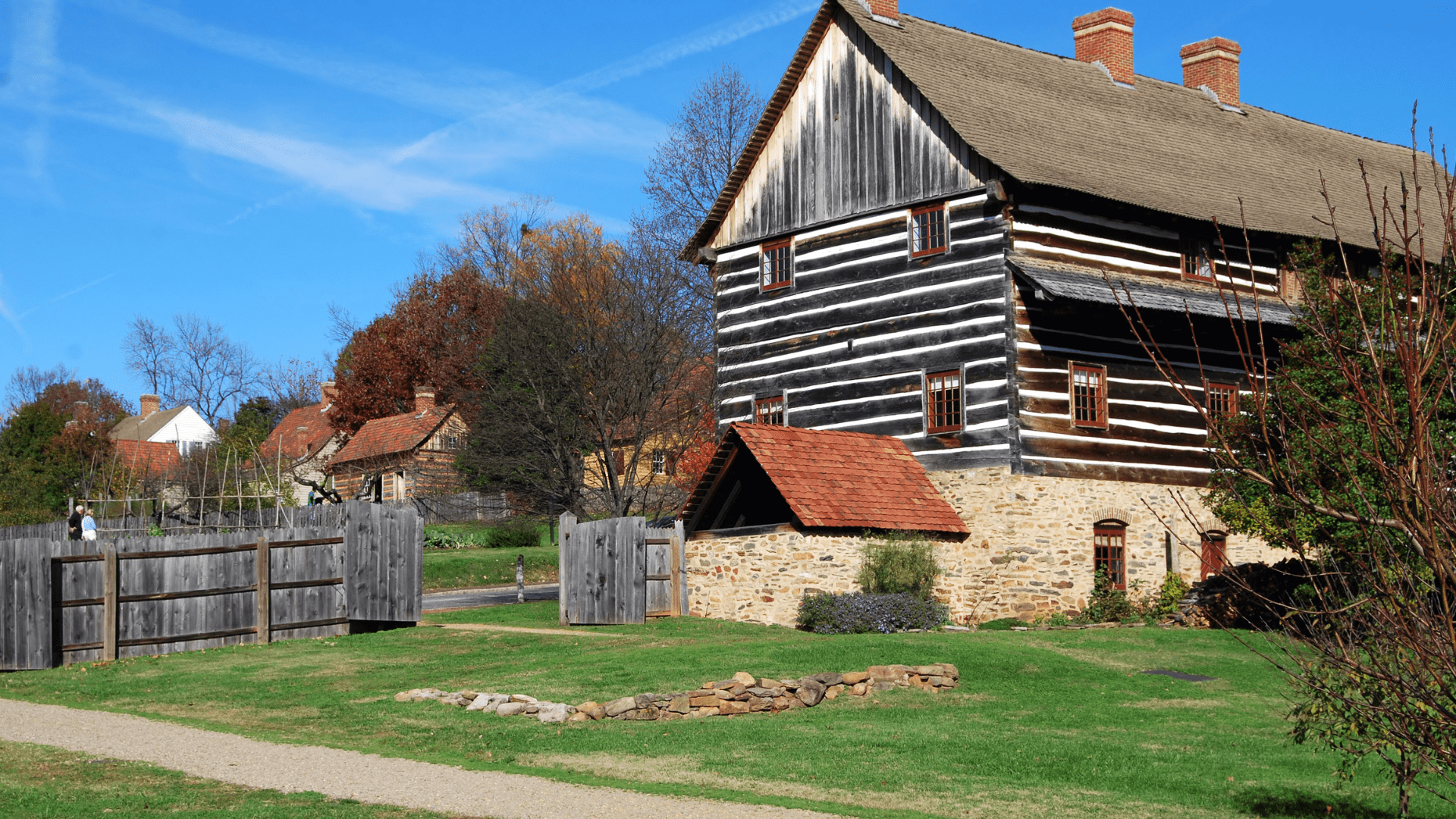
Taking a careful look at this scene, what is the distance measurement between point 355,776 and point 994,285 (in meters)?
17.8

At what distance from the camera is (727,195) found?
1230 inches

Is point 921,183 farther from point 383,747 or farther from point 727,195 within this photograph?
point 383,747

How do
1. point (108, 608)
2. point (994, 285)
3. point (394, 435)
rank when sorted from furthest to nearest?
1. point (394, 435)
2. point (994, 285)
3. point (108, 608)

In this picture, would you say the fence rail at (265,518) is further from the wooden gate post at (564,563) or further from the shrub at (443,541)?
the wooden gate post at (564,563)

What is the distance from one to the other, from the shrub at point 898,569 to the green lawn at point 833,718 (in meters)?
2.15

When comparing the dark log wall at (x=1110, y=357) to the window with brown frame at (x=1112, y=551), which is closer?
the dark log wall at (x=1110, y=357)

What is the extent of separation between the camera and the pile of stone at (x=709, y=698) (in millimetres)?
15031

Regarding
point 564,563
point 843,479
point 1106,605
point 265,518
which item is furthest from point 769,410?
point 265,518

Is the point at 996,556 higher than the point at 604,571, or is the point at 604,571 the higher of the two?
the point at 996,556

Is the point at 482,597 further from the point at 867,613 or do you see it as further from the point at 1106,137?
the point at 1106,137

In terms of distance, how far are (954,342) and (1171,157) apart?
7.94 meters

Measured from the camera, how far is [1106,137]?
97.5ft

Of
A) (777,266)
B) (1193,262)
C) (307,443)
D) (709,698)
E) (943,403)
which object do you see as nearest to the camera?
(709,698)

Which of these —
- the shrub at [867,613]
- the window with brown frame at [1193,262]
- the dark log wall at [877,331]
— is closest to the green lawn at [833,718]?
the shrub at [867,613]
